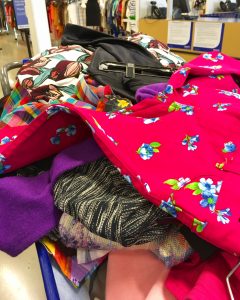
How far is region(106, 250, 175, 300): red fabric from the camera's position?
15.5 inches

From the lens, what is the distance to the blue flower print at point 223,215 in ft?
0.89

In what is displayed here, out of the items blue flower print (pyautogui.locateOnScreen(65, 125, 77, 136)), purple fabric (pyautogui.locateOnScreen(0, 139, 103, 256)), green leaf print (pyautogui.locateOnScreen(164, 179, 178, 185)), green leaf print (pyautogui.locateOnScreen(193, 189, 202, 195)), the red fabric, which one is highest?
blue flower print (pyautogui.locateOnScreen(65, 125, 77, 136))

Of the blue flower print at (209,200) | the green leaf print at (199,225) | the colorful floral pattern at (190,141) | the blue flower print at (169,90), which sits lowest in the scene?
the green leaf print at (199,225)

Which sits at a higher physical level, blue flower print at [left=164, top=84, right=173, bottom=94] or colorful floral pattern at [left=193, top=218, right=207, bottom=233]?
blue flower print at [left=164, top=84, right=173, bottom=94]

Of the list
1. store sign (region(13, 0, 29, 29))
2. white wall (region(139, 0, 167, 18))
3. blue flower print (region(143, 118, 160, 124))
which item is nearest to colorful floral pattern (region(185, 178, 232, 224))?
blue flower print (region(143, 118, 160, 124))

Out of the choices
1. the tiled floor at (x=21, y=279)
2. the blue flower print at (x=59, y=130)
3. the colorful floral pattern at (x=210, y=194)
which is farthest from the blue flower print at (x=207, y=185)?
the tiled floor at (x=21, y=279)

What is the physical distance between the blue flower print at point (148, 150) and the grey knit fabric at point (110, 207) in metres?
0.05

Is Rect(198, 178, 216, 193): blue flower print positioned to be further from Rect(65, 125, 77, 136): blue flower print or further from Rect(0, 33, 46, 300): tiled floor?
Rect(0, 33, 46, 300): tiled floor

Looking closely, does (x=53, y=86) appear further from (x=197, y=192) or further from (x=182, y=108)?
(x=197, y=192)

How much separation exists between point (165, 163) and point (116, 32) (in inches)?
117

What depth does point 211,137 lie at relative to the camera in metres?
0.36

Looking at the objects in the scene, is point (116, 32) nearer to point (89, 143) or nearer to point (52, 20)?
point (52, 20)

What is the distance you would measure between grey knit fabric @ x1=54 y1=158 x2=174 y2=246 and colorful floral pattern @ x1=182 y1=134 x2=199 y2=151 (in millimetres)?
88

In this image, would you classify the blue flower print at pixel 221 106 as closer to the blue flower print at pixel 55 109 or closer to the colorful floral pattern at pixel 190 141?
the colorful floral pattern at pixel 190 141
